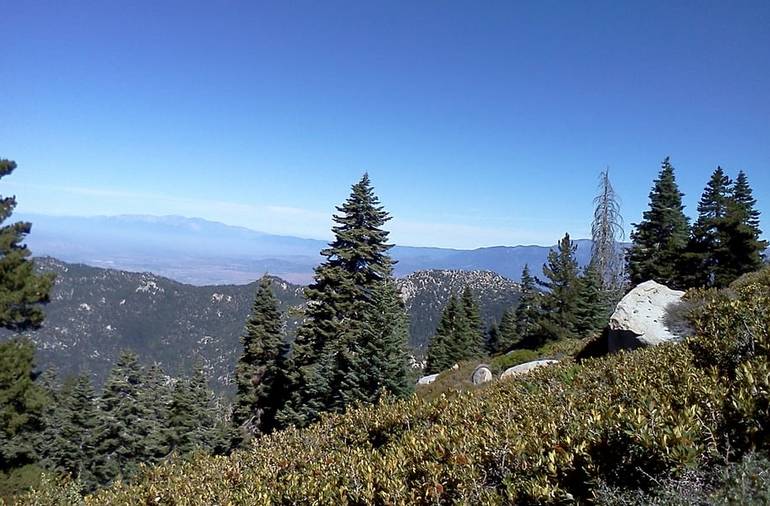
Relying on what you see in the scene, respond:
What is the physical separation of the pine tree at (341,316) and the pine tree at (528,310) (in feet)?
38.5

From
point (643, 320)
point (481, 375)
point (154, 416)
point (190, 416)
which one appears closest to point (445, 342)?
point (190, 416)

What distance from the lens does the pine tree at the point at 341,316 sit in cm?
2084

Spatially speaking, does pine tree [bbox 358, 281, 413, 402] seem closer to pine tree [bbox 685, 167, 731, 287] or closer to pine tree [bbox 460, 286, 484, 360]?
pine tree [bbox 685, 167, 731, 287]

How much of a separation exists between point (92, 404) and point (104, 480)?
605 centimetres

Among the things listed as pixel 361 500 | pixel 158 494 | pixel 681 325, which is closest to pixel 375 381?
pixel 681 325

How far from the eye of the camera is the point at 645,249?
117ft

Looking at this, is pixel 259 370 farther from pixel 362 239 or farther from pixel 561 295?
pixel 561 295

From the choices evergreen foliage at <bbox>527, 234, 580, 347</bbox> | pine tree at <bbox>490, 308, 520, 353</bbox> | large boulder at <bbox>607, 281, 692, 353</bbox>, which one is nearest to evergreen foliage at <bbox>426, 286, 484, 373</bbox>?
pine tree at <bbox>490, 308, 520, 353</bbox>

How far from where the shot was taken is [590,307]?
3047 cm

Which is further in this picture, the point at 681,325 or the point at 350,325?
the point at 350,325

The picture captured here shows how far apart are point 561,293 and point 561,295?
247 mm

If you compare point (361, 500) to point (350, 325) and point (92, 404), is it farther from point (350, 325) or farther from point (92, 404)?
point (92, 404)

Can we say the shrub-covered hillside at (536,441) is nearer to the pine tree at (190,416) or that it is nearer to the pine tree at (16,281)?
the pine tree at (16,281)

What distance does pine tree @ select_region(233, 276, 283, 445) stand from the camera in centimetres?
2689
